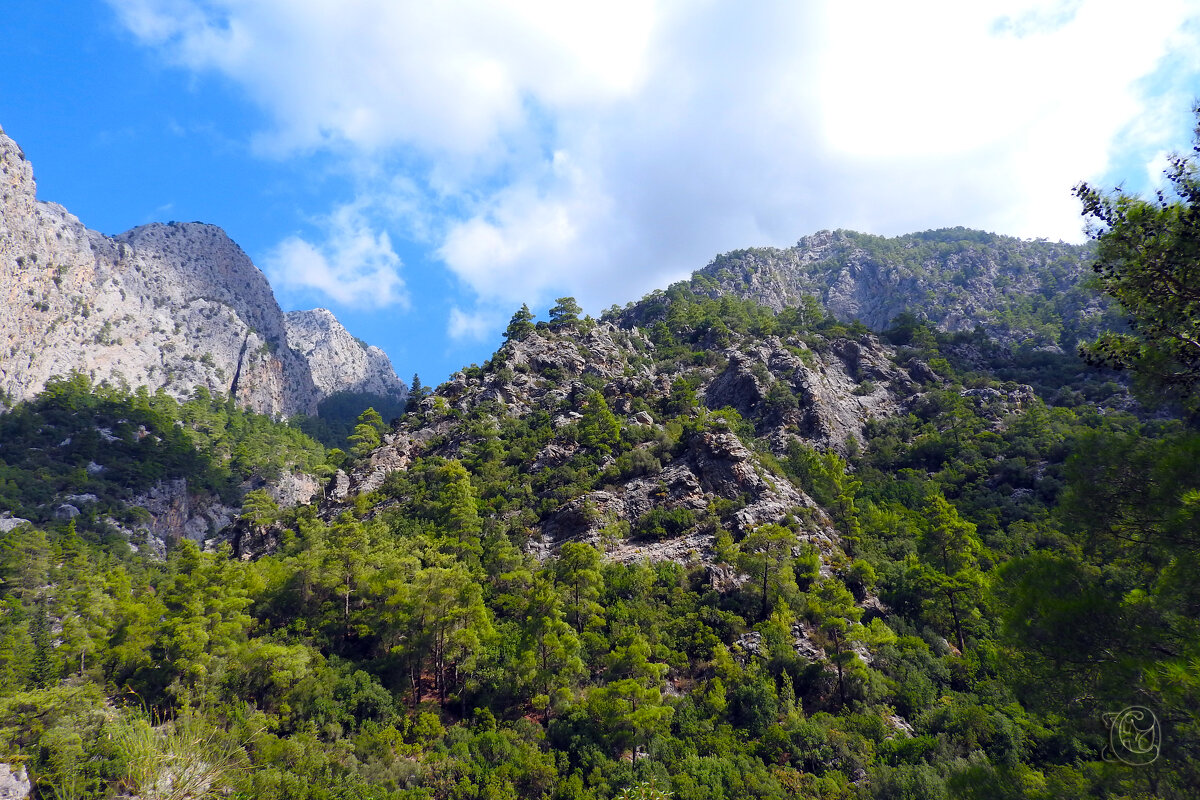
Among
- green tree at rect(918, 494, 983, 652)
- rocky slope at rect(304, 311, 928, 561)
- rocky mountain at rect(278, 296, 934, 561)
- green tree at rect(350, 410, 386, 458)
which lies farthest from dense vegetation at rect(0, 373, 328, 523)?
green tree at rect(918, 494, 983, 652)

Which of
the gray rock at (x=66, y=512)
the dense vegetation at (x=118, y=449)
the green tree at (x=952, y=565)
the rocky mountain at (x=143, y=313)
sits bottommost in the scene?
the green tree at (x=952, y=565)

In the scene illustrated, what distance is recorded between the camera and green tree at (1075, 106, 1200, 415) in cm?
1145

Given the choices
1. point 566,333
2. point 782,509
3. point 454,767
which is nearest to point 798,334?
point 566,333

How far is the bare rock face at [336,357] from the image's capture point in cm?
16700

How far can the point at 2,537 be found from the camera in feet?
192

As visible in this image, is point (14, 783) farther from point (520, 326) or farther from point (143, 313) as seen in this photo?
point (143, 313)

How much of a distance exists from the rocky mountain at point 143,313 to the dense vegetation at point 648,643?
6202 centimetres

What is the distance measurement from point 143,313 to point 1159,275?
159940mm

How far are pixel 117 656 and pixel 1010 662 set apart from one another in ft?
129

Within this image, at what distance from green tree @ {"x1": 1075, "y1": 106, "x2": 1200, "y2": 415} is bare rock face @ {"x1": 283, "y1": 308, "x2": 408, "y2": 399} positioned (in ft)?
561

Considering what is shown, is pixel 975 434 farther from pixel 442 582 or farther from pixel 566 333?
pixel 442 582

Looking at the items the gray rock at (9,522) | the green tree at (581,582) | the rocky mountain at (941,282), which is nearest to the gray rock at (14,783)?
the green tree at (581,582)

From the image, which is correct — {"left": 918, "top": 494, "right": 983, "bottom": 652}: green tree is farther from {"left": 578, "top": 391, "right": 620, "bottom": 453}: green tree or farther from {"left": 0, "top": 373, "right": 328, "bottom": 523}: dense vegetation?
{"left": 0, "top": 373, "right": 328, "bottom": 523}: dense vegetation

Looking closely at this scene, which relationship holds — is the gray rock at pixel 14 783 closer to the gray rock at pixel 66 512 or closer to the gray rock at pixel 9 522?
the gray rock at pixel 9 522
